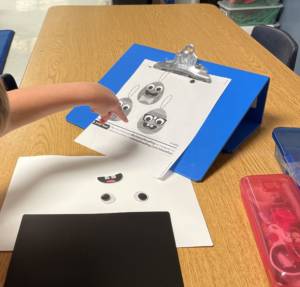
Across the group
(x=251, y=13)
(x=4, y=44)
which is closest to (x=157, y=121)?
(x=4, y=44)

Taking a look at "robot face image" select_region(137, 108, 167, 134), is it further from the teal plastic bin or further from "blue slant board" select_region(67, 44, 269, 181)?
the teal plastic bin

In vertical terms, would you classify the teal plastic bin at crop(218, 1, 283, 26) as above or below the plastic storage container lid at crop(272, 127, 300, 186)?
below

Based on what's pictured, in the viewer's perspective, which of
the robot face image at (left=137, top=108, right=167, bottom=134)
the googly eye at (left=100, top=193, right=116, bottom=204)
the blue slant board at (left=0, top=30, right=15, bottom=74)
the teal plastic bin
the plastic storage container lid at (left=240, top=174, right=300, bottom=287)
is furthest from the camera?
the teal plastic bin

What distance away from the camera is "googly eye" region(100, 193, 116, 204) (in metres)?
0.58

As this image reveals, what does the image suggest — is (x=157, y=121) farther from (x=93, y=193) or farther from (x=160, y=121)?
(x=93, y=193)

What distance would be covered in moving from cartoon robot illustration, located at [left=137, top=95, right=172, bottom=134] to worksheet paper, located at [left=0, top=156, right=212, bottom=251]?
0.09 metres

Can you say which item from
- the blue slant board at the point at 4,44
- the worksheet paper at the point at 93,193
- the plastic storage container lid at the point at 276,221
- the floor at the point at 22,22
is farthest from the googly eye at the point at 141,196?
the floor at the point at 22,22

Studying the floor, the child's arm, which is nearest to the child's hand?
the child's arm

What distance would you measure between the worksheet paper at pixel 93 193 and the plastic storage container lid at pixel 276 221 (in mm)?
74

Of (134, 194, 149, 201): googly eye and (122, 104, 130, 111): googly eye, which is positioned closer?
(134, 194, 149, 201): googly eye

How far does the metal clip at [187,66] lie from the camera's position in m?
0.76

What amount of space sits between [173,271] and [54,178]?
255 mm

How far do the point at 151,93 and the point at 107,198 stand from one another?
0.85 ft

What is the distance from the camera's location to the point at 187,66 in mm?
776
